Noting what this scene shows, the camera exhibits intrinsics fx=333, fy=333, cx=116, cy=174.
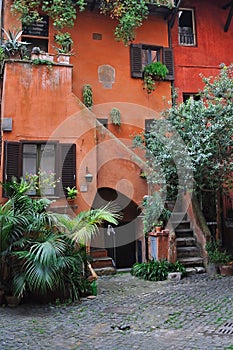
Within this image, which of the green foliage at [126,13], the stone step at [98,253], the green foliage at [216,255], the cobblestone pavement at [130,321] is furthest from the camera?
the green foliage at [126,13]

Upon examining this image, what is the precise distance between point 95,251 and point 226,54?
9664 mm

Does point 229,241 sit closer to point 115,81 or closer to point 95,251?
point 95,251

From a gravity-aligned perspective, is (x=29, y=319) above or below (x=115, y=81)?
below

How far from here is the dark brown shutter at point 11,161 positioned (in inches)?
345

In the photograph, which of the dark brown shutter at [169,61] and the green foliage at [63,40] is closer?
the green foliage at [63,40]

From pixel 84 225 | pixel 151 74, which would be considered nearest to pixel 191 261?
pixel 84 225

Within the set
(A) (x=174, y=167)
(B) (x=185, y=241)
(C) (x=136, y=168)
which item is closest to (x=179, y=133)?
(A) (x=174, y=167)

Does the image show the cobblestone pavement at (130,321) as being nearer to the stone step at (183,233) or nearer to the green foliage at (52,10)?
the stone step at (183,233)

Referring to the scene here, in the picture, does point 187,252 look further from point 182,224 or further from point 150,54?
point 150,54

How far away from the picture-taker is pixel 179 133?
29.7 ft

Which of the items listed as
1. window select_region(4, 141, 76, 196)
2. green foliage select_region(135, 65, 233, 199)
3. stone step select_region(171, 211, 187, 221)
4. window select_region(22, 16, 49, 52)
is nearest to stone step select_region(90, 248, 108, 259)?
window select_region(4, 141, 76, 196)

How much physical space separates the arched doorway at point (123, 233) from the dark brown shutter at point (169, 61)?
5133mm

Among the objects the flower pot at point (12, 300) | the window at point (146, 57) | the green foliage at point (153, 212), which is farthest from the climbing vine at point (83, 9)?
the flower pot at point (12, 300)

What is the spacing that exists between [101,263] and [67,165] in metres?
2.87
